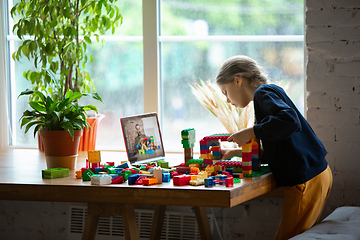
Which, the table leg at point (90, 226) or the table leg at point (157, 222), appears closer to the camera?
the table leg at point (90, 226)

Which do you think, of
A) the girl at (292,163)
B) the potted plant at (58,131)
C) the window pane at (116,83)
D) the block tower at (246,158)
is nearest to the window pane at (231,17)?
the window pane at (116,83)

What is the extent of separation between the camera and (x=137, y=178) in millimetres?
1368

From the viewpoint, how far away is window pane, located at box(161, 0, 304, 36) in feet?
7.93

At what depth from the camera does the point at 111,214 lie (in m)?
1.42

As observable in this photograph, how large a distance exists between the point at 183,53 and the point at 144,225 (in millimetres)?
1152

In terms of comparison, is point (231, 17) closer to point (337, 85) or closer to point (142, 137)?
point (337, 85)

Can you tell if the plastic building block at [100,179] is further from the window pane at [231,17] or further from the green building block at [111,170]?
the window pane at [231,17]

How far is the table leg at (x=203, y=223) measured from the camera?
2.02 metres

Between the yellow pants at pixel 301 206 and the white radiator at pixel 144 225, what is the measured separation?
68cm

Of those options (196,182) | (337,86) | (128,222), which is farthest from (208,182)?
(337,86)

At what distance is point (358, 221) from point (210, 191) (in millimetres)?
792

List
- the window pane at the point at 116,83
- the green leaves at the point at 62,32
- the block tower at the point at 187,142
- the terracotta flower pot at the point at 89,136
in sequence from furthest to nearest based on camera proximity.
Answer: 1. the window pane at the point at 116,83
2. the terracotta flower pot at the point at 89,136
3. the green leaves at the point at 62,32
4. the block tower at the point at 187,142

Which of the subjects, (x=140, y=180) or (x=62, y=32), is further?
(x=62, y=32)

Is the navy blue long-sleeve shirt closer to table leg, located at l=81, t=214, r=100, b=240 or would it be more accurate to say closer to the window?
table leg, located at l=81, t=214, r=100, b=240
